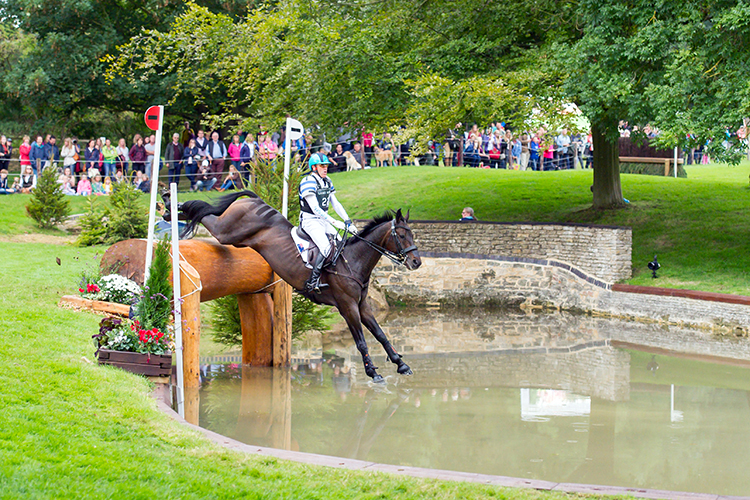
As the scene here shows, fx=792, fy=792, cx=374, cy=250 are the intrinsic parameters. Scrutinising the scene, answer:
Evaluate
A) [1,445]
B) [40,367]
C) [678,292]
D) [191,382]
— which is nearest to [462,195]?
[678,292]

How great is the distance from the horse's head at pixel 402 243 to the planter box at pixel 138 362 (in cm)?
357

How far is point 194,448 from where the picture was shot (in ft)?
22.8

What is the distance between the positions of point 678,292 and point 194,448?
14314mm

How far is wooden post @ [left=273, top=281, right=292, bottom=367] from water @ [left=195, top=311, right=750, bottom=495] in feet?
0.98

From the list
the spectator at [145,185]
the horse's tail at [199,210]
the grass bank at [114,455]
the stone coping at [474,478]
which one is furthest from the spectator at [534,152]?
the stone coping at [474,478]

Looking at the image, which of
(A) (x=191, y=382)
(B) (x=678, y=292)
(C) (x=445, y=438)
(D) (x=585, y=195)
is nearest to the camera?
(C) (x=445, y=438)

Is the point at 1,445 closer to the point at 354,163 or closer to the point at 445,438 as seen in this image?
the point at 445,438

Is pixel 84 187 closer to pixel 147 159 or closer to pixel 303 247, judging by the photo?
pixel 147 159

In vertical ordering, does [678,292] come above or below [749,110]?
below

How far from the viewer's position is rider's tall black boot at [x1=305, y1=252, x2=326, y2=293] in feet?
38.1

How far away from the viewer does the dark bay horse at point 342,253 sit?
38.2ft

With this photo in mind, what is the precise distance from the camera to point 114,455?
6246 millimetres

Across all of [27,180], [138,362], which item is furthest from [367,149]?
[138,362]

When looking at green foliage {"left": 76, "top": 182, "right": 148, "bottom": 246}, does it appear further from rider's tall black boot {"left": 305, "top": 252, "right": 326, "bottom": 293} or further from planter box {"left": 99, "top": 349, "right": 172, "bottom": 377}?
planter box {"left": 99, "top": 349, "right": 172, "bottom": 377}
